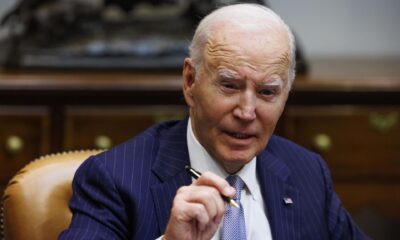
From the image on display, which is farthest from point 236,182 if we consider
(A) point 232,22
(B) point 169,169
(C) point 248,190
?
(A) point 232,22

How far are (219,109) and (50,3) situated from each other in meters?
2.18

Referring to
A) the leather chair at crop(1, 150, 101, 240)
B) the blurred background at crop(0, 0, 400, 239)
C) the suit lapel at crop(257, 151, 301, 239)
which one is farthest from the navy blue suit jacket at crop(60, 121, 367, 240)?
the blurred background at crop(0, 0, 400, 239)

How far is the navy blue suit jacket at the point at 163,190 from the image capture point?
6.14ft

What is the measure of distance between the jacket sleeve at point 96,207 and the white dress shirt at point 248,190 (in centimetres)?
22

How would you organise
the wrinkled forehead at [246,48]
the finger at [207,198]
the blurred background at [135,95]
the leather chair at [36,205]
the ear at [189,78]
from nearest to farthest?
the finger at [207,198] < the wrinkled forehead at [246,48] < the ear at [189,78] < the leather chair at [36,205] < the blurred background at [135,95]

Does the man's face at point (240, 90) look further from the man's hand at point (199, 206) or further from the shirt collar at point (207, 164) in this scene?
the man's hand at point (199, 206)

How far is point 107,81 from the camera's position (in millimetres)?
3402

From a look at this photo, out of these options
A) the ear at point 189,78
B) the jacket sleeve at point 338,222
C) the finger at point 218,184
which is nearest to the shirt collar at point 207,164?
the ear at point 189,78

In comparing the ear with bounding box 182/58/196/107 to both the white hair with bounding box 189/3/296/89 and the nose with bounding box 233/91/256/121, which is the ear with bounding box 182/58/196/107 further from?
the nose with bounding box 233/91/256/121

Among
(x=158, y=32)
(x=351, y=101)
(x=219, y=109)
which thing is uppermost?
(x=219, y=109)

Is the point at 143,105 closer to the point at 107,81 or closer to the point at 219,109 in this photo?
the point at 107,81

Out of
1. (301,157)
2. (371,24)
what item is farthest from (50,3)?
(301,157)

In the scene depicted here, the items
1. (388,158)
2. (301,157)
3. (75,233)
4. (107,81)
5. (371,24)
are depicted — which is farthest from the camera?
(371,24)

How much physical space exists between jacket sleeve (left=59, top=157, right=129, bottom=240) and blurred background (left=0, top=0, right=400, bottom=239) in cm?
150
